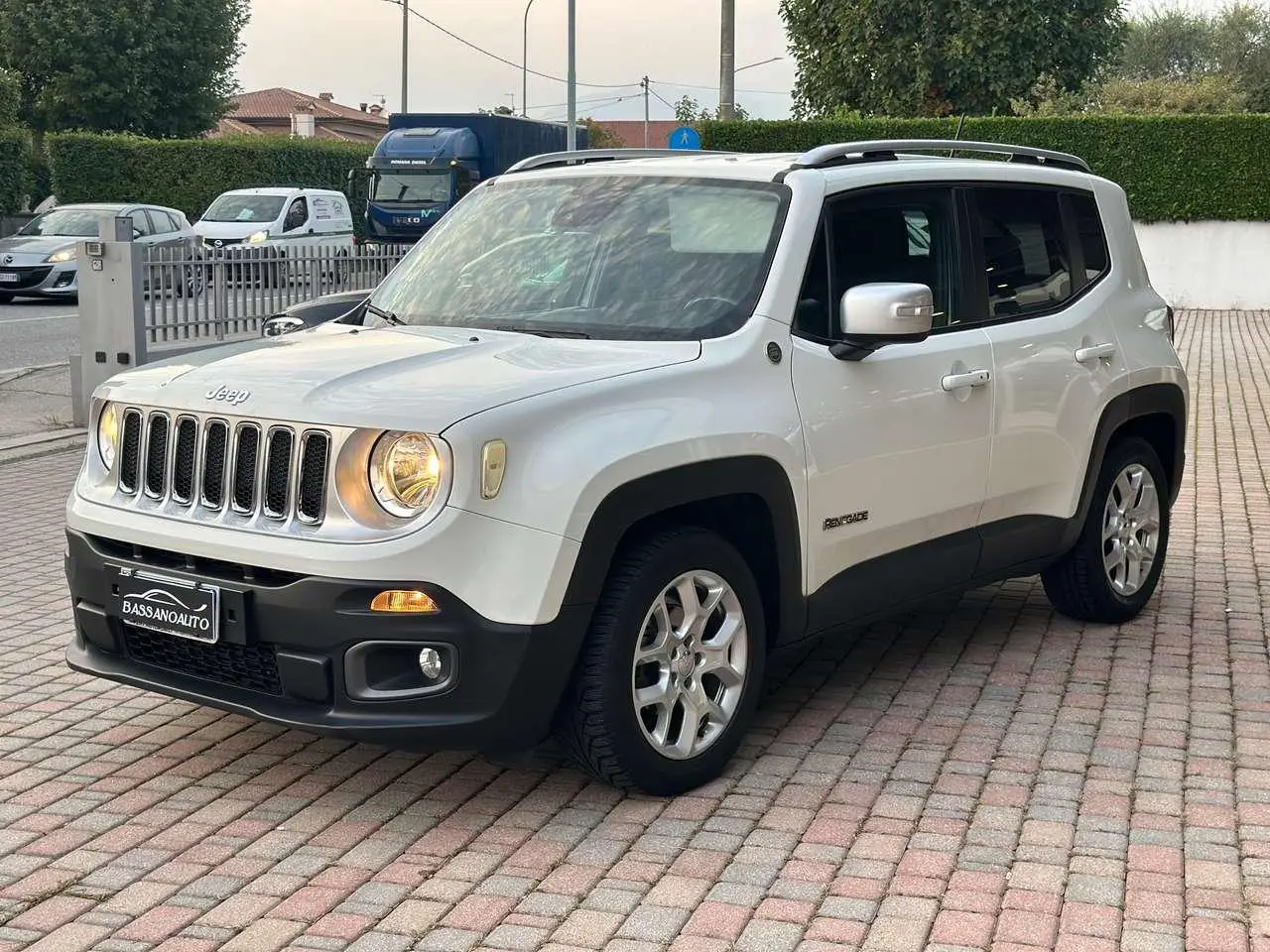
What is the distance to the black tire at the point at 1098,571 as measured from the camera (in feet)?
21.7

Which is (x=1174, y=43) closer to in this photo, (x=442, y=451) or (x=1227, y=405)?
(x=1227, y=405)

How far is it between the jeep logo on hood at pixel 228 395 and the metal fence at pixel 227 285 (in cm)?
776

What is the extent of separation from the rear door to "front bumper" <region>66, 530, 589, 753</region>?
2.22 metres

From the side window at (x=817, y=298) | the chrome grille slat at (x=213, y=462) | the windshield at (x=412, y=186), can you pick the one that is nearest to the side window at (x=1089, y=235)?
the side window at (x=817, y=298)

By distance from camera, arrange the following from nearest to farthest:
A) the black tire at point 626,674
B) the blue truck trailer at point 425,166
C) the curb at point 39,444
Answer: the black tire at point 626,674
the curb at point 39,444
the blue truck trailer at point 425,166

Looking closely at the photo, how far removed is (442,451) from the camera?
4211 mm

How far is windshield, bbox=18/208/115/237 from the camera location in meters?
25.4

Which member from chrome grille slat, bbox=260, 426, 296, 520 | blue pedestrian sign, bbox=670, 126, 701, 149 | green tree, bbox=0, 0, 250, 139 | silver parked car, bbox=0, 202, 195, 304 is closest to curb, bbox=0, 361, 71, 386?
silver parked car, bbox=0, 202, 195, 304

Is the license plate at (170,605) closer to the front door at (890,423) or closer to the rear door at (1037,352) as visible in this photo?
the front door at (890,423)

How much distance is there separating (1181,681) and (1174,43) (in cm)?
6077

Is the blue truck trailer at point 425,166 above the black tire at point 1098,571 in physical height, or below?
above

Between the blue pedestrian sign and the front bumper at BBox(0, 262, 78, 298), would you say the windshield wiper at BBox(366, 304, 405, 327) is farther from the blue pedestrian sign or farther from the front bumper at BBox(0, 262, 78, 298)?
the front bumper at BBox(0, 262, 78, 298)

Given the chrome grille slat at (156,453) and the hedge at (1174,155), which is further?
the hedge at (1174,155)

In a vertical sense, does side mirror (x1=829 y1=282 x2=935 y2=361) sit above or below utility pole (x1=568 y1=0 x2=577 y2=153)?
below
